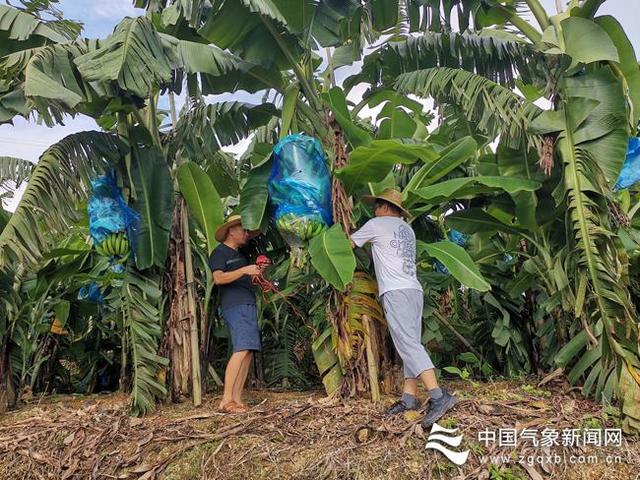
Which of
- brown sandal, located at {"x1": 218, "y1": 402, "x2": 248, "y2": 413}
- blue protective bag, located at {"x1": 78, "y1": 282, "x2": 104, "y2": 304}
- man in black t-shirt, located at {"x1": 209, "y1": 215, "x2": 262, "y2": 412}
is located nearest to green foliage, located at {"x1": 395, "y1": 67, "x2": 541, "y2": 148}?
man in black t-shirt, located at {"x1": 209, "y1": 215, "x2": 262, "y2": 412}

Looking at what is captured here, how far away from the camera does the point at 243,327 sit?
449 cm

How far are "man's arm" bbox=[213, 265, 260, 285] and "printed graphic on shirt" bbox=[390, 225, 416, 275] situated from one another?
1.09 metres

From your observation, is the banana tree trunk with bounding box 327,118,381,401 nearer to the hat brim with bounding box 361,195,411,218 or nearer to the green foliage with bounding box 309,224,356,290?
the hat brim with bounding box 361,195,411,218

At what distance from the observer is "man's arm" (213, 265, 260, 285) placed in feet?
14.1

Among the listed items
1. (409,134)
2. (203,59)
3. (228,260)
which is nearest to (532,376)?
(409,134)

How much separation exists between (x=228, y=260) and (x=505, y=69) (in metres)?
3.55

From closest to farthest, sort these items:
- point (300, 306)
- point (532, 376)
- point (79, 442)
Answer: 1. point (79, 442)
2. point (532, 376)
3. point (300, 306)

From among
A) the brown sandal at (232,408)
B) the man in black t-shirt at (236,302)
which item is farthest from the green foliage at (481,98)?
the brown sandal at (232,408)

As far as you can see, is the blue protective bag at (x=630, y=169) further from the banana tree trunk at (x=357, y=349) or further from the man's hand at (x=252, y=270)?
the man's hand at (x=252, y=270)

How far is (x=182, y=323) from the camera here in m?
4.74

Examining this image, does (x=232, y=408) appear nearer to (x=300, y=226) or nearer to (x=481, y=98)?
(x=300, y=226)

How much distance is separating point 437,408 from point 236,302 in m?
1.84

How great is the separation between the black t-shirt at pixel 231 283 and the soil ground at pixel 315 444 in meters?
0.88

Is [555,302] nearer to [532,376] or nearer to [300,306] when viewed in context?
[532,376]
